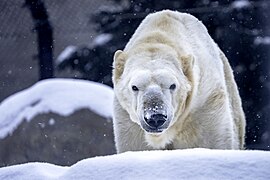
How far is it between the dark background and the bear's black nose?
383 centimetres

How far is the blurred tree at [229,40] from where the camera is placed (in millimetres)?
7914

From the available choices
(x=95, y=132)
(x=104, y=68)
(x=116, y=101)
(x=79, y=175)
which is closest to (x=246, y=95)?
(x=104, y=68)

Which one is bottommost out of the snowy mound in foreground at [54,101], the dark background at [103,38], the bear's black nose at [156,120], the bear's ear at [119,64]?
the snowy mound in foreground at [54,101]

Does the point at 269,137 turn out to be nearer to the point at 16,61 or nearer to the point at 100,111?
the point at 100,111

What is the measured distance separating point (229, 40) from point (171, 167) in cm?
580

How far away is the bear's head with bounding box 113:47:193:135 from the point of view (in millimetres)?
3803

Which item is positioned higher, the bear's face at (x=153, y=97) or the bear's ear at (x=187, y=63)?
the bear's ear at (x=187, y=63)

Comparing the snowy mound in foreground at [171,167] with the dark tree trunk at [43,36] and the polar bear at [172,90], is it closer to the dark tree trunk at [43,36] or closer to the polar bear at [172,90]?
the polar bear at [172,90]

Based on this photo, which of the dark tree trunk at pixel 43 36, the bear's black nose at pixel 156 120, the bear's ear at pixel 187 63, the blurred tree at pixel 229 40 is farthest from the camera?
the blurred tree at pixel 229 40

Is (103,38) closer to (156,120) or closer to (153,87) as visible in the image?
(153,87)

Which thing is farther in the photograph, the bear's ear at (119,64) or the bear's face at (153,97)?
the bear's ear at (119,64)

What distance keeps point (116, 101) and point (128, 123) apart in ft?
0.50

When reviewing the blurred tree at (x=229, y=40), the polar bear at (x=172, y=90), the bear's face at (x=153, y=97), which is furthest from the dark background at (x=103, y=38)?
the bear's face at (x=153, y=97)

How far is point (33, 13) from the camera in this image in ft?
25.2
